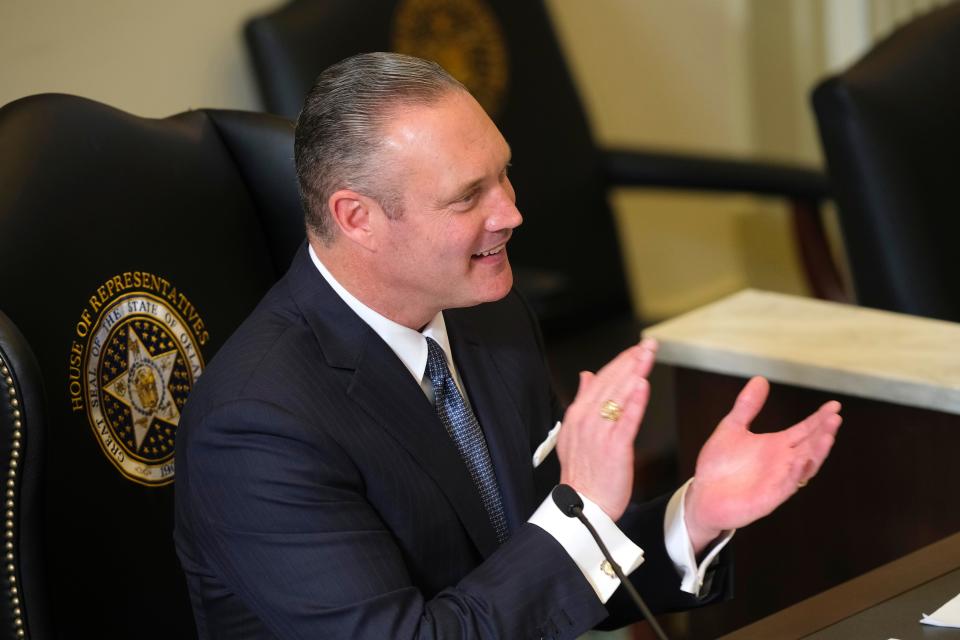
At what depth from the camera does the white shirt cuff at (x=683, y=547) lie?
160 centimetres

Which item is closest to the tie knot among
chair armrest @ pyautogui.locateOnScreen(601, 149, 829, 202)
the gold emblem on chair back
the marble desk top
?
the marble desk top

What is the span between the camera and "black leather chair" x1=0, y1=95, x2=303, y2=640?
1339 mm

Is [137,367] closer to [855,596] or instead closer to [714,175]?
[855,596]

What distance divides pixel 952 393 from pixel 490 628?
0.74 metres

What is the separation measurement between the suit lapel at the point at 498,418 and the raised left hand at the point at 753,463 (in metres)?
0.21

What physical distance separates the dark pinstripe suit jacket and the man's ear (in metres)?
0.08

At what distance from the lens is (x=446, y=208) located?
1507mm

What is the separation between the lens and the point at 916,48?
2.49m

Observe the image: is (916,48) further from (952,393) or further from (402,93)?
(402,93)

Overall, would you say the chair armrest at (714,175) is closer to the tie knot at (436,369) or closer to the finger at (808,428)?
the tie knot at (436,369)

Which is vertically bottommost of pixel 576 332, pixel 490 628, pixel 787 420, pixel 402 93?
pixel 576 332

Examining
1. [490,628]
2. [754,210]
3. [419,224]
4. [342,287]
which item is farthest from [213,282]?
[754,210]

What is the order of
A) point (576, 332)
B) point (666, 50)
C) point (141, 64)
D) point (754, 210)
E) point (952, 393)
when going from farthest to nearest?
1. point (754, 210)
2. point (666, 50)
3. point (576, 332)
4. point (141, 64)
5. point (952, 393)

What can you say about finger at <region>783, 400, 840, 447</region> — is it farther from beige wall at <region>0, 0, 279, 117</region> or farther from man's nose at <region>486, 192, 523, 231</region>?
beige wall at <region>0, 0, 279, 117</region>
